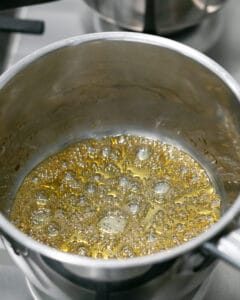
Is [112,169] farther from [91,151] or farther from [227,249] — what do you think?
[227,249]

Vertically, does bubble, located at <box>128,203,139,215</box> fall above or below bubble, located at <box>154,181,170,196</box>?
below

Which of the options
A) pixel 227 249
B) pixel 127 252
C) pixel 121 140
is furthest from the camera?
pixel 121 140

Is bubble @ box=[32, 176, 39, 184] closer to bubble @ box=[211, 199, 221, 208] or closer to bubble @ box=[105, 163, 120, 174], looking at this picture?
bubble @ box=[105, 163, 120, 174]

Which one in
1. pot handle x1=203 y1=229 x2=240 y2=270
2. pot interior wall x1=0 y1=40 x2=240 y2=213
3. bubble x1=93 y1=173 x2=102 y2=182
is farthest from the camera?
bubble x1=93 y1=173 x2=102 y2=182

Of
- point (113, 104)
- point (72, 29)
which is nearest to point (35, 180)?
point (113, 104)

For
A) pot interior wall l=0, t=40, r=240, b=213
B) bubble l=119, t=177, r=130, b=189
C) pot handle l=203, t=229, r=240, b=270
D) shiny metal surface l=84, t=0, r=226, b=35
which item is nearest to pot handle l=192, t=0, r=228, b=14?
shiny metal surface l=84, t=0, r=226, b=35
